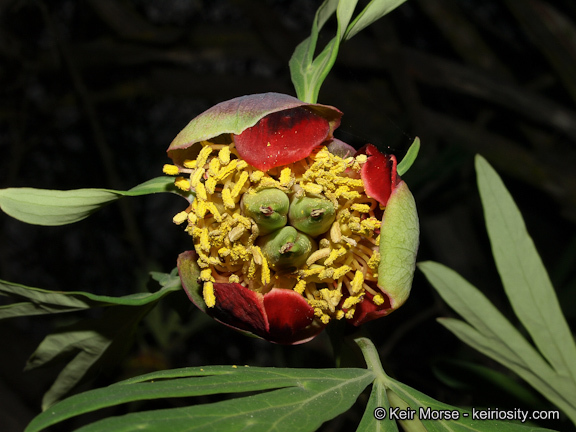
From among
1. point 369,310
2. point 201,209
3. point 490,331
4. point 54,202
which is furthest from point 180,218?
point 490,331

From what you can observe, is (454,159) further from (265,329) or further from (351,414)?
(265,329)

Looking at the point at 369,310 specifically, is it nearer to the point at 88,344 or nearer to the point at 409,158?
the point at 409,158

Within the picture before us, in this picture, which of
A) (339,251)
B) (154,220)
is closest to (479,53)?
(154,220)

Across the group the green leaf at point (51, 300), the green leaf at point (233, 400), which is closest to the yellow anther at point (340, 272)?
the green leaf at point (233, 400)

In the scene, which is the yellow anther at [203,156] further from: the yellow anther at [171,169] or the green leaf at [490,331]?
the green leaf at [490,331]

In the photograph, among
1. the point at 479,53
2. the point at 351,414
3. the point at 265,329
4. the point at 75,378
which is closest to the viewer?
the point at 265,329

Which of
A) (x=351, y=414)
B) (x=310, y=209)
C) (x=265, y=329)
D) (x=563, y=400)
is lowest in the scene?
(x=351, y=414)
